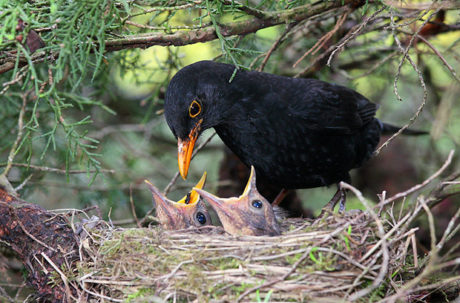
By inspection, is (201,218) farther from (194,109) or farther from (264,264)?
(264,264)

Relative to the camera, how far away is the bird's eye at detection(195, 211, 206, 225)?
11.1ft

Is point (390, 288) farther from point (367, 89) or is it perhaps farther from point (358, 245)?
point (367, 89)

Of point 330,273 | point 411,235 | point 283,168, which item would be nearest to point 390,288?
point 411,235

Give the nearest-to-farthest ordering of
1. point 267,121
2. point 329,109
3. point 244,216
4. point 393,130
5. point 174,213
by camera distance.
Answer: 1. point 244,216
2. point 174,213
3. point 267,121
4. point 329,109
5. point 393,130

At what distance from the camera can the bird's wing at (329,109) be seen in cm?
367

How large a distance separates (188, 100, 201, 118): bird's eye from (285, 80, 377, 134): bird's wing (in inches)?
26.2

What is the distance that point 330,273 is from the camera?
7.97 ft

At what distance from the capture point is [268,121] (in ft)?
11.7

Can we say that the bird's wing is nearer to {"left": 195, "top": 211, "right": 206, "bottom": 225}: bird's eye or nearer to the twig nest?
{"left": 195, "top": 211, "right": 206, "bottom": 225}: bird's eye

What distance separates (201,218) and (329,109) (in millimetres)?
1286

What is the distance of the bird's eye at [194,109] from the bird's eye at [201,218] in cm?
65

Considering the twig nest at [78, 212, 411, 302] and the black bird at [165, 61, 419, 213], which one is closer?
the twig nest at [78, 212, 411, 302]

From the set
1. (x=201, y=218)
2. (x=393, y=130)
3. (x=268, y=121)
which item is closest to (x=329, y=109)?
(x=268, y=121)

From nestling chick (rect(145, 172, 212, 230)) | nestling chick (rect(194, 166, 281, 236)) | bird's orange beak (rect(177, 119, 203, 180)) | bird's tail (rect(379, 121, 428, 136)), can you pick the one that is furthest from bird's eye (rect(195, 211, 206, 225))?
bird's tail (rect(379, 121, 428, 136))
